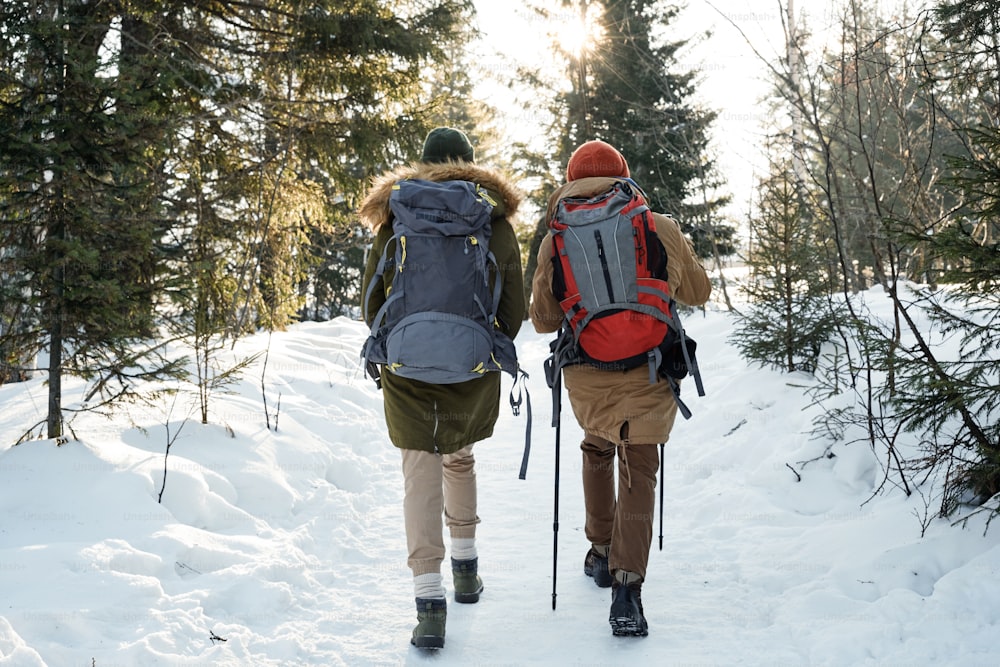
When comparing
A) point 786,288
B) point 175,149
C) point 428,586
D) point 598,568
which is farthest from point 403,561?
point 175,149

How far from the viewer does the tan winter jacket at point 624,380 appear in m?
3.30

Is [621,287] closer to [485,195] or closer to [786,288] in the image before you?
[485,195]

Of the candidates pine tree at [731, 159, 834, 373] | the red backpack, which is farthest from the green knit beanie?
pine tree at [731, 159, 834, 373]

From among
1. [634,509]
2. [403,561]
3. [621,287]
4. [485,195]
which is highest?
[485,195]

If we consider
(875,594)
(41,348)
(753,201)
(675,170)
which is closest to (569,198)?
(875,594)

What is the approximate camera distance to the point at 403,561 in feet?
14.2

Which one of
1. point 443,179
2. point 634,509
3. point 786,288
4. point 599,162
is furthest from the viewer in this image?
point 786,288

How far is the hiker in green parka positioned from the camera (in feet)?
10.7

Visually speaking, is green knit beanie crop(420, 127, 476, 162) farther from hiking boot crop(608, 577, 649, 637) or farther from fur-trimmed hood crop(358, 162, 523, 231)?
hiking boot crop(608, 577, 649, 637)

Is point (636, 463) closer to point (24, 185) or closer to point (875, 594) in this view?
point (875, 594)

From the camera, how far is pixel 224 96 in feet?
27.0

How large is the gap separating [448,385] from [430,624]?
1116 millimetres

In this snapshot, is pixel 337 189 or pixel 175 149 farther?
pixel 337 189

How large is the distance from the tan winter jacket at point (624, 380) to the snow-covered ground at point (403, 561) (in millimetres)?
965
